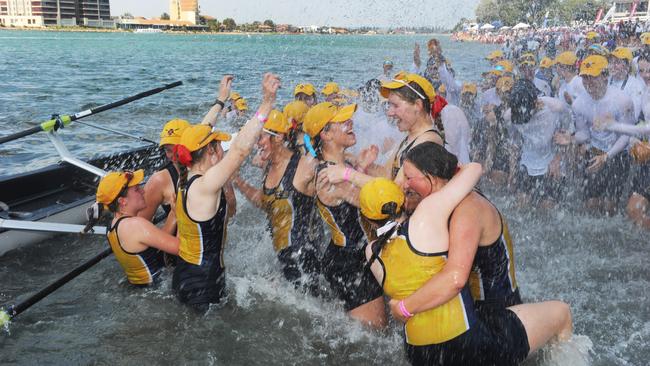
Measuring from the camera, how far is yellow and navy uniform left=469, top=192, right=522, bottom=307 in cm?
325

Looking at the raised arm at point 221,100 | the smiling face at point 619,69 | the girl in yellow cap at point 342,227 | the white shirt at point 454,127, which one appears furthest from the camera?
the smiling face at point 619,69

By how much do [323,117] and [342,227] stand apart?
907 mm

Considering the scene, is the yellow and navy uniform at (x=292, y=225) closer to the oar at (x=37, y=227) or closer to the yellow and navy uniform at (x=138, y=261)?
the yellow and navy uniform at (x=138, y=261)

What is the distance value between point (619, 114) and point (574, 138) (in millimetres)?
661

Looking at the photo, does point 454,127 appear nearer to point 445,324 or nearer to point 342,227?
point 342,227

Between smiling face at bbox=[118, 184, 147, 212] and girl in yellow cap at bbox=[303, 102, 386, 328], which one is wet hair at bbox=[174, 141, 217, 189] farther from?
girl in yellow cap at bbox=[303, 102, 386, 328]

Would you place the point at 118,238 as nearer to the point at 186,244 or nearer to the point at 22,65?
the point at 186,244

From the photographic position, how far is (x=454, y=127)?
5.94 meters

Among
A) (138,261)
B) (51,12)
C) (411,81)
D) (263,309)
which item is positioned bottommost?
(263,309)

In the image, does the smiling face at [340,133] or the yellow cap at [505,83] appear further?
the yellow cap at [505,83]

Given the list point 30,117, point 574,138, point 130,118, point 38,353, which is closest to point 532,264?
point 574,138

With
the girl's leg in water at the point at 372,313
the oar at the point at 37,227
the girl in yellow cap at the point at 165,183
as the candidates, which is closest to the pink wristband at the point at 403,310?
the girl's leg in water at the point at 372,313

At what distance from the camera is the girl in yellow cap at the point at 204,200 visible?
3.83 meters

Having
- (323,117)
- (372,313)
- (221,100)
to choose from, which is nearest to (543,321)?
(372,313)
